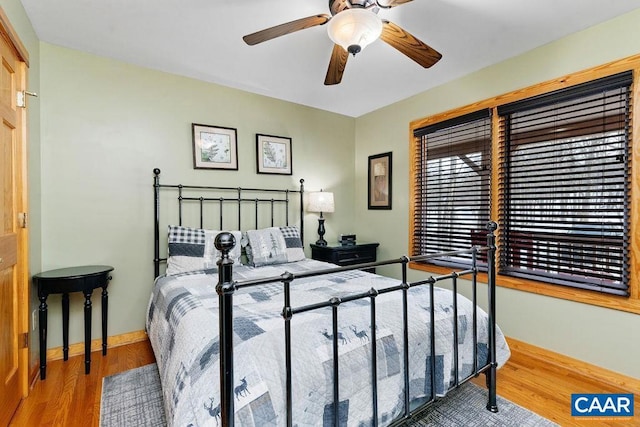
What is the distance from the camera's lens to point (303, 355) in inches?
48.9

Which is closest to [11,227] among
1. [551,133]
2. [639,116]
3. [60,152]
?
[60,152]

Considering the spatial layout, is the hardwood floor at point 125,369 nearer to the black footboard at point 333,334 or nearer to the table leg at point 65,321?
the table leg at point 65,321

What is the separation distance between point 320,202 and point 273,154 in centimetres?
75

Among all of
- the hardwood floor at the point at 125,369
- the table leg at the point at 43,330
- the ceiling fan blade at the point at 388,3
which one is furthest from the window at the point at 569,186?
the table leg at the point at 43,330

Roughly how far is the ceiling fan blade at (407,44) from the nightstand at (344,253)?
2101mm

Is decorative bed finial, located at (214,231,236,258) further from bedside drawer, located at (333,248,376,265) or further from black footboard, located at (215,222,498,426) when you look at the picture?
bedside drawer, located at (333,248,376,265)

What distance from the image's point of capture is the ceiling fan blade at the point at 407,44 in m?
1.75

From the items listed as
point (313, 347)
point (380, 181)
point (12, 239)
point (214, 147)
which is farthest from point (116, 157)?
point (380, 181)

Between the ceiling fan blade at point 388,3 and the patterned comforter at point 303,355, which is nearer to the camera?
the patterned comforter at point 303,355

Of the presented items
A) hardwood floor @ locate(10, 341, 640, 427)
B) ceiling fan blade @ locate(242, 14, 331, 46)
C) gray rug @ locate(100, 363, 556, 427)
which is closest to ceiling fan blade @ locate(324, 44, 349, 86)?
ceiling fan blade @ locate(242, 14, 331, 46)

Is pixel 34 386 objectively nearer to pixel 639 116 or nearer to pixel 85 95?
pixel 85 95

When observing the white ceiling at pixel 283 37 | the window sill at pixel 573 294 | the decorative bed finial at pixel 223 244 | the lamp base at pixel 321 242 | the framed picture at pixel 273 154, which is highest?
the white ceiling at pixel 283 37

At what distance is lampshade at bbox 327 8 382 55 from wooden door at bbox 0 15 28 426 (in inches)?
69.2

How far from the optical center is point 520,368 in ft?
7.66
